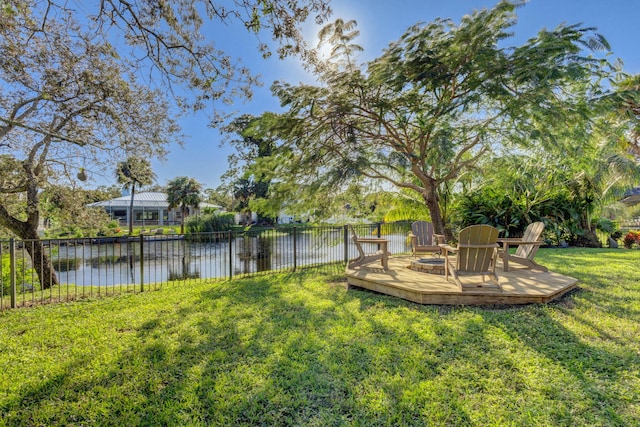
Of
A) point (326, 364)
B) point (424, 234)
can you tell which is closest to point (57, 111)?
point (326, 364)

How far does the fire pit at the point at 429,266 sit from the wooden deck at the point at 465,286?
4.3 inches

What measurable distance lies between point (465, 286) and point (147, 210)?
3967 cm

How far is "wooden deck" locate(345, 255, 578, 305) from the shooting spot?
446 centimetres

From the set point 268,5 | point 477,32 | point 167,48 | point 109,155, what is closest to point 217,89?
point 167,48

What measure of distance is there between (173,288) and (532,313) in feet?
21.9

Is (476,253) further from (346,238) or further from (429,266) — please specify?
(346,238)

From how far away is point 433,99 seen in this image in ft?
23.4

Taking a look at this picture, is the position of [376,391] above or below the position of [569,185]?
below

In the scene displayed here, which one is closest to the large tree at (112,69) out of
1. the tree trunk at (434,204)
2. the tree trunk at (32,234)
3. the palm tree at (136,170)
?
the palm tree at (136,170)

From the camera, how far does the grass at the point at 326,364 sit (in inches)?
87.1

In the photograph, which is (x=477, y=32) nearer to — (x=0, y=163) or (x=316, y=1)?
(x=316, y=1)

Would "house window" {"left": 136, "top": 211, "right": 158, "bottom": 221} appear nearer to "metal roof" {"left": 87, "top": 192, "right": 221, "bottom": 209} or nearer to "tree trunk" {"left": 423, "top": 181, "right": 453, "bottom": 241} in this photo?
"metal roof" {"left": 87, "top": 192, "right": 221, "bottom": 209}

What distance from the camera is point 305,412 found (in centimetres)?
223

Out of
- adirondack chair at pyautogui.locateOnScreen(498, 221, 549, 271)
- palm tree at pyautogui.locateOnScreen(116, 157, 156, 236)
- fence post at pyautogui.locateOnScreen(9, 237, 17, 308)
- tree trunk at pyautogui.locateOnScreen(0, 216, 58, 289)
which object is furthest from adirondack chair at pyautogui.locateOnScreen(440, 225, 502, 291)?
tree trunk at pyautogui.locateOnScreen(0, 216, 58, 289)
